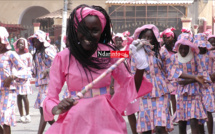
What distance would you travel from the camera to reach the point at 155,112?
690 cm

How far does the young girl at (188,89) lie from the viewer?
Answer: 719cm

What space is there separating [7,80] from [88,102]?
12.2 ft

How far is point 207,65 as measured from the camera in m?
8.48

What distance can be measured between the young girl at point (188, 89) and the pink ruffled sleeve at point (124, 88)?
3.00m

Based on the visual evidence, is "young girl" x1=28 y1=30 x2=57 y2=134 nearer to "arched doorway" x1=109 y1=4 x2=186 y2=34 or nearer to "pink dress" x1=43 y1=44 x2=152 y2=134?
"pink dress" x1=43 y1=44 x2=152 y2=134

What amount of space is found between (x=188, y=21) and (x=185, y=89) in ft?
75.5

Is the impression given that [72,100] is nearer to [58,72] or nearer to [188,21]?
[58,72]

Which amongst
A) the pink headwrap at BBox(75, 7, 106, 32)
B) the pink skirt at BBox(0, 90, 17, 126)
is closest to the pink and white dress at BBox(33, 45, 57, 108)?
the pink skirt at BBox(0, 90, 17, 126)

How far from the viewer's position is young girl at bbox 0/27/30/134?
23.8 ft

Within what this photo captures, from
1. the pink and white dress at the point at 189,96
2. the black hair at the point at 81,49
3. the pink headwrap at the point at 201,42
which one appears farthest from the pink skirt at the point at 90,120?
the pink headwrap at the point at 201,42

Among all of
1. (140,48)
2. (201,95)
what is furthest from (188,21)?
(140,48)

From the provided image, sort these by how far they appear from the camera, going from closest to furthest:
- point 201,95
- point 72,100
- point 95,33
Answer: point 72,100, point 95,33, point 201,95

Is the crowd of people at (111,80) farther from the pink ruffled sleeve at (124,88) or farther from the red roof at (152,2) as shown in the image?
the red roof at (152,2)

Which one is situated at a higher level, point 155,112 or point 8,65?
point 8,65
